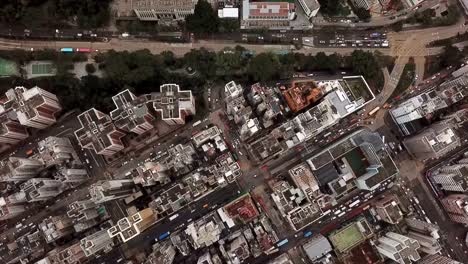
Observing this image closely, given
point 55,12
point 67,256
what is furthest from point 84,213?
point 55,12

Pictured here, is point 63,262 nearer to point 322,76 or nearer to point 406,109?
point 322,76

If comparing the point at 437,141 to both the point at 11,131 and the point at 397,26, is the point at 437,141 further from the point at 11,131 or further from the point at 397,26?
the point at 11,131

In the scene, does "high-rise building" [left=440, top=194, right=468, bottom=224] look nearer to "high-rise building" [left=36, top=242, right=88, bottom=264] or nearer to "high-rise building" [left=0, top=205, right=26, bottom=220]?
"high-rise building" [left=36, top=242, right=88, bottom=264]

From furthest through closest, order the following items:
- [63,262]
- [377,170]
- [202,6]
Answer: [202,6], [377,170], [63,262]

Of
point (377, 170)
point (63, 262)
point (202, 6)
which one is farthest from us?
point (202, 6)

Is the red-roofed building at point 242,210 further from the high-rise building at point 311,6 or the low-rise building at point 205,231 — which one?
the high-rise building at point 311,6

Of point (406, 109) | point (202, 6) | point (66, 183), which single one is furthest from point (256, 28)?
point (66, 183)
